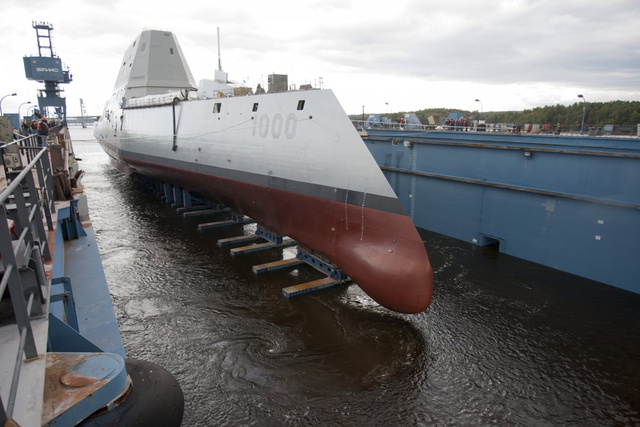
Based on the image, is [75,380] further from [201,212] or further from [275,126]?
[201,212]

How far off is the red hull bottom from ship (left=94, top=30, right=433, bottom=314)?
2 cm

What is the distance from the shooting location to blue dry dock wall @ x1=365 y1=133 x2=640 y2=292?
10.1 meters

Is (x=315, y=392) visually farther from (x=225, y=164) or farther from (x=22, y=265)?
(x=225, y=164)

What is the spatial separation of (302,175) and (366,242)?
2.46 meters

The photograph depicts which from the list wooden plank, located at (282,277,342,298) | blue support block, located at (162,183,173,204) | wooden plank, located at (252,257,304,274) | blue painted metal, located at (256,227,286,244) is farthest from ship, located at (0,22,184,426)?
blue support block, located at (162,183,173,204)

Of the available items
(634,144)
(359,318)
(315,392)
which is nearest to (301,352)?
(315,392)

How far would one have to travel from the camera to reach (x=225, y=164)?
12.7 meters

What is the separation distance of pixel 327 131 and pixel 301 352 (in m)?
4.95

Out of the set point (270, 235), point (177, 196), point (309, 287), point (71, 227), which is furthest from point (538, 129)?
point (71, 227)

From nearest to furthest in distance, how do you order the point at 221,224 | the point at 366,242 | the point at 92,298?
1. the point at 92,298
2. the point at 366,242
3. the point at 221,224

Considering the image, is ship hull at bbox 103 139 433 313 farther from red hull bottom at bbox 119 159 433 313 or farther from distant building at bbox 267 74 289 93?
distant building at bbox 267 74 289 93

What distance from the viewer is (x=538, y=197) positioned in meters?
11.7

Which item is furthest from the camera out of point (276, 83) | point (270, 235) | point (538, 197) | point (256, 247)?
point (270, 235)

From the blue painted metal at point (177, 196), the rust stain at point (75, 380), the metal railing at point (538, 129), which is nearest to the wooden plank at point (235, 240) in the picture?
the blue painted metal at point (177, 196)
